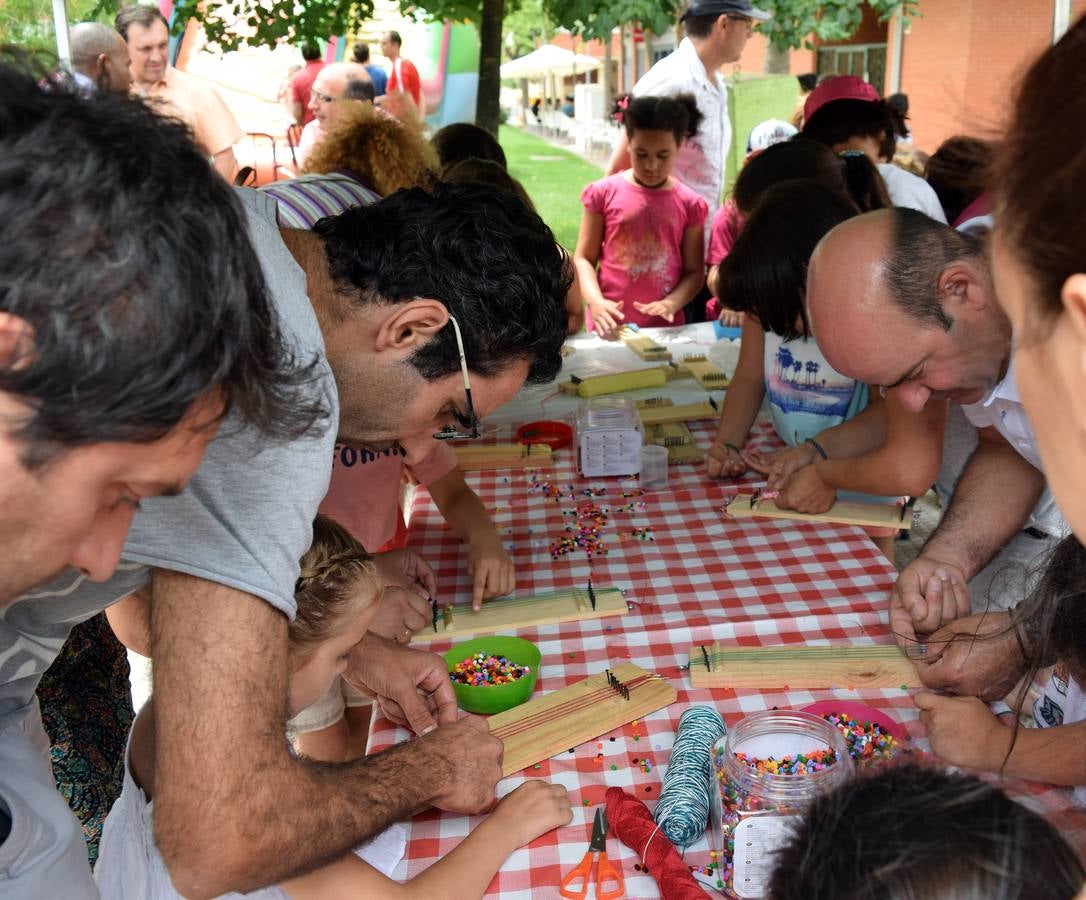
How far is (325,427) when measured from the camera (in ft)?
4.07

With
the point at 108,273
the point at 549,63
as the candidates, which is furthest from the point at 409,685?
the point at 549,63

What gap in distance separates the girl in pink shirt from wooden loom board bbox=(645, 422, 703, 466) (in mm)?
1470

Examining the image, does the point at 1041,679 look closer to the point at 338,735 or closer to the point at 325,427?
the point at 325,427

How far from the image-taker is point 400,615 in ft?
6.77

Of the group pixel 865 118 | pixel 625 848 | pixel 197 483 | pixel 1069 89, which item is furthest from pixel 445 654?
pixel 865 118

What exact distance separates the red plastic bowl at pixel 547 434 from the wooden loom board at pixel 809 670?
1405mm

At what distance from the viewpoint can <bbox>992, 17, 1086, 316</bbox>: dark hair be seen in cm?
66

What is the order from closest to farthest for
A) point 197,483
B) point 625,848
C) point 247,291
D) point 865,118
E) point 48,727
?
1. point 247,291
2. point 197,483
3. point 625,848
4. point 48,727
5. point 865,118

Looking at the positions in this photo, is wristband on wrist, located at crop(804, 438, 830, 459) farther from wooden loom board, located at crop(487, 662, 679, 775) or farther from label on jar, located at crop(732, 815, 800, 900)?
label on jar, located at crop(732, 815, 800, 900)

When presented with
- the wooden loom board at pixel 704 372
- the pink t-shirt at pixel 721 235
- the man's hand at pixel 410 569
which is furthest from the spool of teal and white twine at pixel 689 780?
the pink t-shirt at pixel 721 235

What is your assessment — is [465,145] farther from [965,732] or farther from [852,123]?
[965,732]

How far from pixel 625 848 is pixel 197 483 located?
2.70 ft

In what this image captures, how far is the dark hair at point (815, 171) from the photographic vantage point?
11.2 feet

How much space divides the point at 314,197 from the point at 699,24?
3929 mm
